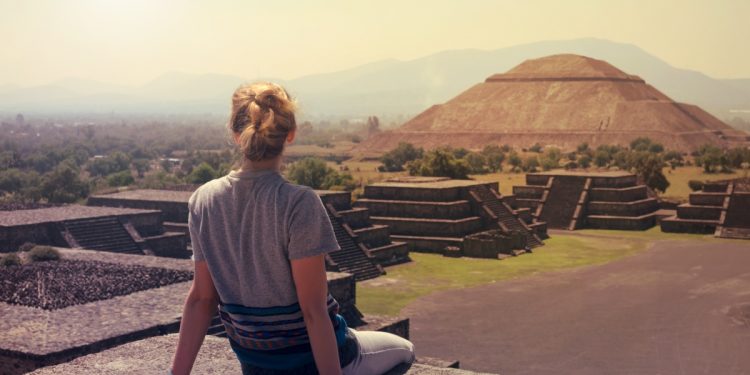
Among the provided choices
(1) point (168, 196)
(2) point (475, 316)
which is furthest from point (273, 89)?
(1) point (168, 196)

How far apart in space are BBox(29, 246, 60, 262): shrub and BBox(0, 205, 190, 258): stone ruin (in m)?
3.52

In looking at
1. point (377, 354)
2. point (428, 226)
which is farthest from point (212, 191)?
point (428, 226)

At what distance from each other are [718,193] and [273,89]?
4517 centimetres

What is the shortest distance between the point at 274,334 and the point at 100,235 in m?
25.2

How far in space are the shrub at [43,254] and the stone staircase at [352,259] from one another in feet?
32.4

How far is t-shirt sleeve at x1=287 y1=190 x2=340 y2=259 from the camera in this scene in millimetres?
4316

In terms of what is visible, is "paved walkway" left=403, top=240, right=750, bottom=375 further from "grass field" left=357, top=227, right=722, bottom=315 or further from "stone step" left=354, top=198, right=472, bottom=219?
"stone step" left=354, top=198, right=472, bottom=219

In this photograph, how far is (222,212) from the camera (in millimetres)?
4656

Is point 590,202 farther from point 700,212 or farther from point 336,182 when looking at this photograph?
point 336,182

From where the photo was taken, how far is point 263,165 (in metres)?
4.58

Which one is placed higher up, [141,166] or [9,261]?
[9,261]

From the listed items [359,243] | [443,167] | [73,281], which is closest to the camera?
[73,281]

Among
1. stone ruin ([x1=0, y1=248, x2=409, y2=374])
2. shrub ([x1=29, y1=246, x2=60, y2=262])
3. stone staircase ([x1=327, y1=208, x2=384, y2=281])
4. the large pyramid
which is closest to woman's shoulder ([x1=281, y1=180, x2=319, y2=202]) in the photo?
stone ruin ([x1=0, y1=248, x2=409, y2=374])

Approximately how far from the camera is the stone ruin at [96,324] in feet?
43.9
